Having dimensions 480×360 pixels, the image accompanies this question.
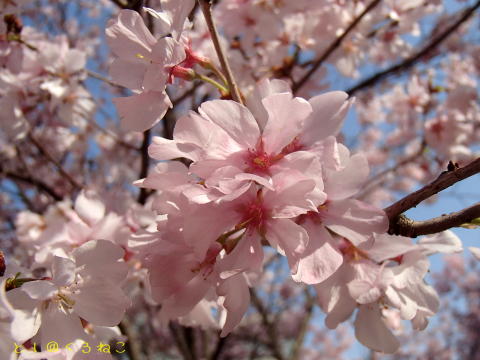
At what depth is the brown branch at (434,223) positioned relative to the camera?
32.0 inches

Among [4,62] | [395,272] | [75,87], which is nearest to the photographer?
[395,272]

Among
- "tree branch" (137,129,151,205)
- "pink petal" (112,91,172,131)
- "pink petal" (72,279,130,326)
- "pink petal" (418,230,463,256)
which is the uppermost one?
"pink petal" (112,91,172,131)

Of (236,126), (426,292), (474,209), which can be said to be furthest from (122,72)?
(426,292)

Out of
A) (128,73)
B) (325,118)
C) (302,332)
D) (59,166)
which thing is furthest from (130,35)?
(302,332)

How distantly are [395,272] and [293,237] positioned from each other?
40 centimetres

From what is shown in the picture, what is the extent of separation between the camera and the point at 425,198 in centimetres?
88

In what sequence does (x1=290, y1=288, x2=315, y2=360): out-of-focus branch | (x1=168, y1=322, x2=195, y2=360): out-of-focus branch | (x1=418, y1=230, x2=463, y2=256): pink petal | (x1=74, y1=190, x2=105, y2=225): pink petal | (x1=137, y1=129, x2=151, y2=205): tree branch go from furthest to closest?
(x1=290, y1=288, x2=315, y2=360): out-of-focus branch → (x1=168, y1=322, x2=195, y2=360): out-of-focus branch → (x1=137, y1=129, x2=151, y2=205): tree branch → (x1=74, y1=190, x2=105, y2=225): pink petal → (x1=418, y1=230, x2=463, y2=256): pink petal

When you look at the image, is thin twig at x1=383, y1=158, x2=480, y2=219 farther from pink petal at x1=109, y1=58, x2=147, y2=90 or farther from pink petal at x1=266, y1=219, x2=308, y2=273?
pink petal at x1=109, y1=58, x2=147, y2=90

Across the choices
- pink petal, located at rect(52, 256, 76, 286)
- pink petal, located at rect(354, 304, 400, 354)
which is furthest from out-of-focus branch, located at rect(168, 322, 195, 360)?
pink petal, located at rect(52, 256, 76, 286)

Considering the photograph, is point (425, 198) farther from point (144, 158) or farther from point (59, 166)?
point (59, 166)

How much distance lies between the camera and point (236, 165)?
84 centimetres

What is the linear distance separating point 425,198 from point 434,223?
0.18ft

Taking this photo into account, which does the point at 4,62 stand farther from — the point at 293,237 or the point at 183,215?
the point at 293,237

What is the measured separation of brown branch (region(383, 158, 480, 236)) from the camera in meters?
0.82
